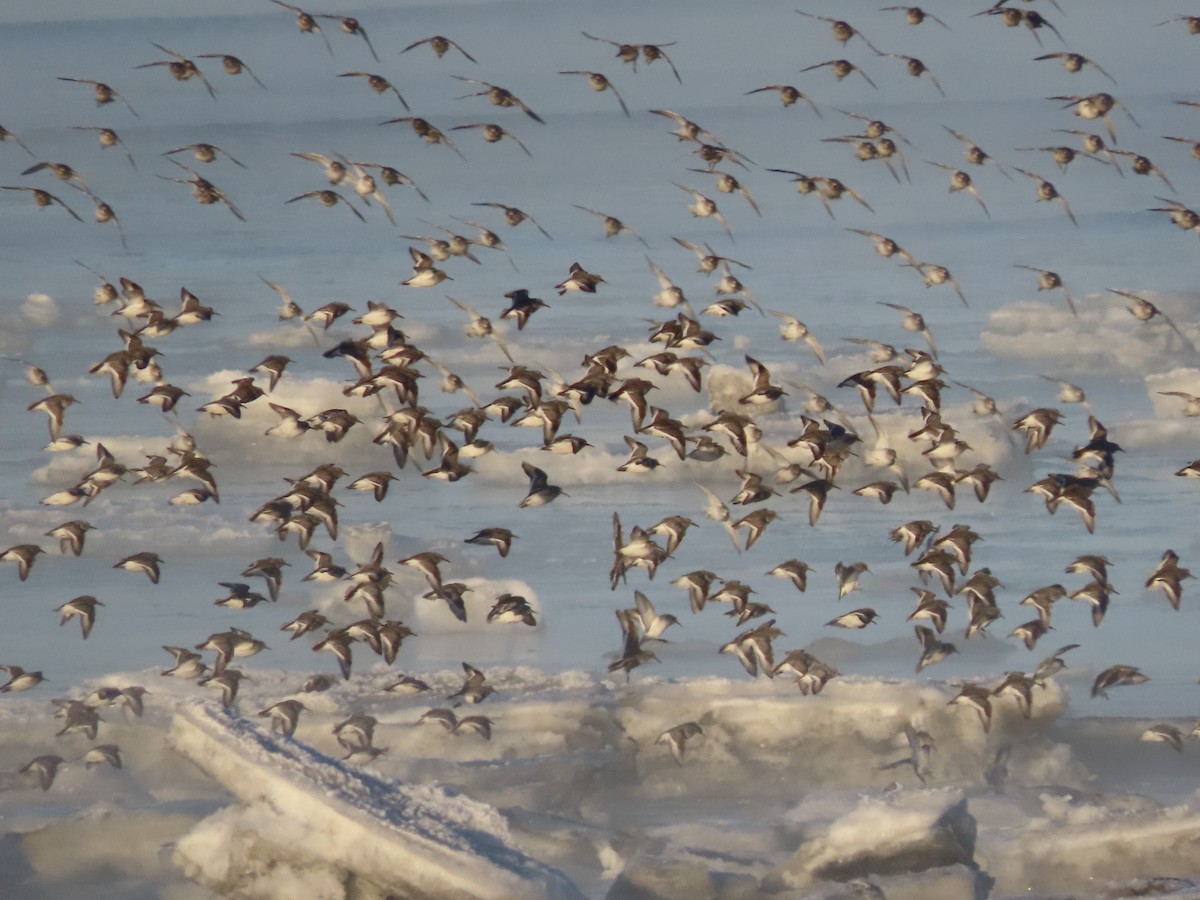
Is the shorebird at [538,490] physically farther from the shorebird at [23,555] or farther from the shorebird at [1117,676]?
the shorebird at [1117,676]

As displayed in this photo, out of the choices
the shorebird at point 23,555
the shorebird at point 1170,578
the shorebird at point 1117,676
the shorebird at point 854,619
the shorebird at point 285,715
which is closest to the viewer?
the shorebird at point 1170,578

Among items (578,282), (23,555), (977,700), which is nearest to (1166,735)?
(977,700)

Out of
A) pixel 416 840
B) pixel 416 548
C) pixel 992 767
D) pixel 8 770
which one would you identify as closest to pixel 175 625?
pixel 416 548

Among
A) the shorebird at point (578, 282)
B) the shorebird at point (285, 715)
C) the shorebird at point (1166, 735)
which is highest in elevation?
the shorebird at point (578, 282)

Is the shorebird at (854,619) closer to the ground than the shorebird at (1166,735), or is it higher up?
higher up

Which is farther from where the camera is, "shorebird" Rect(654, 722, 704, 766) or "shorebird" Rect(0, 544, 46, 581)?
"shorebird" Rect(0, 544, 46, 581)

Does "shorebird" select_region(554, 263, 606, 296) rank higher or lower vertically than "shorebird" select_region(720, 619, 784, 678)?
higher

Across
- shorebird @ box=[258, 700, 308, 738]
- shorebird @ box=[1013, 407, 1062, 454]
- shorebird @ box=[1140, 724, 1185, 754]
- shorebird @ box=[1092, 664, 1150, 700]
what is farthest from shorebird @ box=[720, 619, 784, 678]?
shorebird @ box=[258, 700, 308, 738]

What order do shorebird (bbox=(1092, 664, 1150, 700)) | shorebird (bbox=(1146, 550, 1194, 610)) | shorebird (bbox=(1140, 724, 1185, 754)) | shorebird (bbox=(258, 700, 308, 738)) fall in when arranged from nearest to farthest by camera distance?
shorebird (bbox=(1146, 550, 1194, 610)) → shorebird (bbox=(258, 700, 308, 738)) → shorebird (bbox=(1140, 724, 1185, 754)) → shorebird (bbox=(1092, 664, 1150, 700))

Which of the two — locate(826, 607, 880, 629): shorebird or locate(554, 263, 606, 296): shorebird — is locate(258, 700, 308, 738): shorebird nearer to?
locate(554, 263, 606, 296): shorebird

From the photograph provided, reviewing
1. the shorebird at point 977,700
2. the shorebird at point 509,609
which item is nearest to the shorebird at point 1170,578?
the shorebird at point 977,700

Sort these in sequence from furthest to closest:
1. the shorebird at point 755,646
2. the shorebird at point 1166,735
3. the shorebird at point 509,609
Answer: the shorebird at point 1166,735
the shorebird at point 755,646
the shorebird at point 509,609

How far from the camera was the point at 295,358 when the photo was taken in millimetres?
77438

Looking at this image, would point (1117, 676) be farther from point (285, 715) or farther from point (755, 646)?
point (285, 715)
